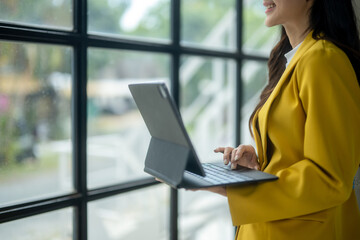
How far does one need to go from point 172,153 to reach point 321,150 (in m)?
0.34

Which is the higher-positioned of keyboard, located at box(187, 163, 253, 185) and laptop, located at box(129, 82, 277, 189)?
laptop, located at box(129, 82, 277, 189)

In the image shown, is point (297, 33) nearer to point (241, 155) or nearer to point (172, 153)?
point (241, 155)

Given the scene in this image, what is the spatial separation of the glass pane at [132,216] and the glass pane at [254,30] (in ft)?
3.51

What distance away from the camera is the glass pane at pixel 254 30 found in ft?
7.80

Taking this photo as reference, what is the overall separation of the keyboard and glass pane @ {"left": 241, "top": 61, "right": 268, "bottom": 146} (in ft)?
Result: 4.68

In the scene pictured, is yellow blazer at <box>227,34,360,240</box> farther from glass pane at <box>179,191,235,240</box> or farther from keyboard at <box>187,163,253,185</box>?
glass pane at <box>179,191,235,240</box>

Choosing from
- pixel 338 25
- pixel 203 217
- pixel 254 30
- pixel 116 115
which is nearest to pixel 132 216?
pixel 116 115

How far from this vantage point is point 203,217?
7.49ft

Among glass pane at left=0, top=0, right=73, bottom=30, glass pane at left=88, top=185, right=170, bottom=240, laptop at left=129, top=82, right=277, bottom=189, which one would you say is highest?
glass pane at left=0, top=0, right=73, bottom=30

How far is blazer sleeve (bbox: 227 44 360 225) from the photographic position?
0.90m

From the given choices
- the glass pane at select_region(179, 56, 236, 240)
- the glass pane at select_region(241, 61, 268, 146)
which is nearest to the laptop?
the glass pane at select_region(179, 56, 236, 240)

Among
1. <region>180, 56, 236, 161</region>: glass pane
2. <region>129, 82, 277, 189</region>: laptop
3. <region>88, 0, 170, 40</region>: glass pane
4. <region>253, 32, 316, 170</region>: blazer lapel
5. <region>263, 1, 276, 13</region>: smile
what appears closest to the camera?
<region>129, 82, 277, 189</region>: laptop

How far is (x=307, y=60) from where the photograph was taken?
37.3 inches

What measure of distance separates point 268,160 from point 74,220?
0.83m
